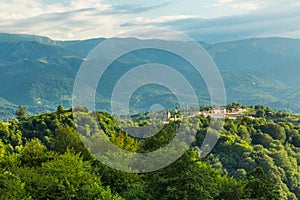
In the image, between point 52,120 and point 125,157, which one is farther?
point 52,120

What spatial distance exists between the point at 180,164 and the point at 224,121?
172ft

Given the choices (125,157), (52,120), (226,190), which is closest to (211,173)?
(226,190)

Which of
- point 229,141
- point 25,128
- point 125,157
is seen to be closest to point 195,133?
point 229,141

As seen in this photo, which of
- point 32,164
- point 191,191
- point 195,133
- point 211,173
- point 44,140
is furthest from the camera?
point 195,133

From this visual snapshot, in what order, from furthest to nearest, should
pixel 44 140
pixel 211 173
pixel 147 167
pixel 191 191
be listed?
pixel 44 140, pixel 147 167, pixel 211 173, pixel 191 191

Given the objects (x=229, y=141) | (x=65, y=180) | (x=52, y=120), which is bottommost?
(x=229, y=141)

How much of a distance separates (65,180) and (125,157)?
8.30m

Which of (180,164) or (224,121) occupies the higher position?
(180,164)

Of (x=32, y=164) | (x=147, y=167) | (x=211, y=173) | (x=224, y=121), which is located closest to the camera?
(x=211, y=173)

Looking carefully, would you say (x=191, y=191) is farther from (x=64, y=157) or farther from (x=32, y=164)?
(x=32, y=164)

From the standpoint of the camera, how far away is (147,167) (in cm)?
3331

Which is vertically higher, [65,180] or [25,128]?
[65,180]

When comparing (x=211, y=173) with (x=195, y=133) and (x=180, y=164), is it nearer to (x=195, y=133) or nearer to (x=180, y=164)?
(x=180, y=164)

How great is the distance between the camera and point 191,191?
94.3 ft
